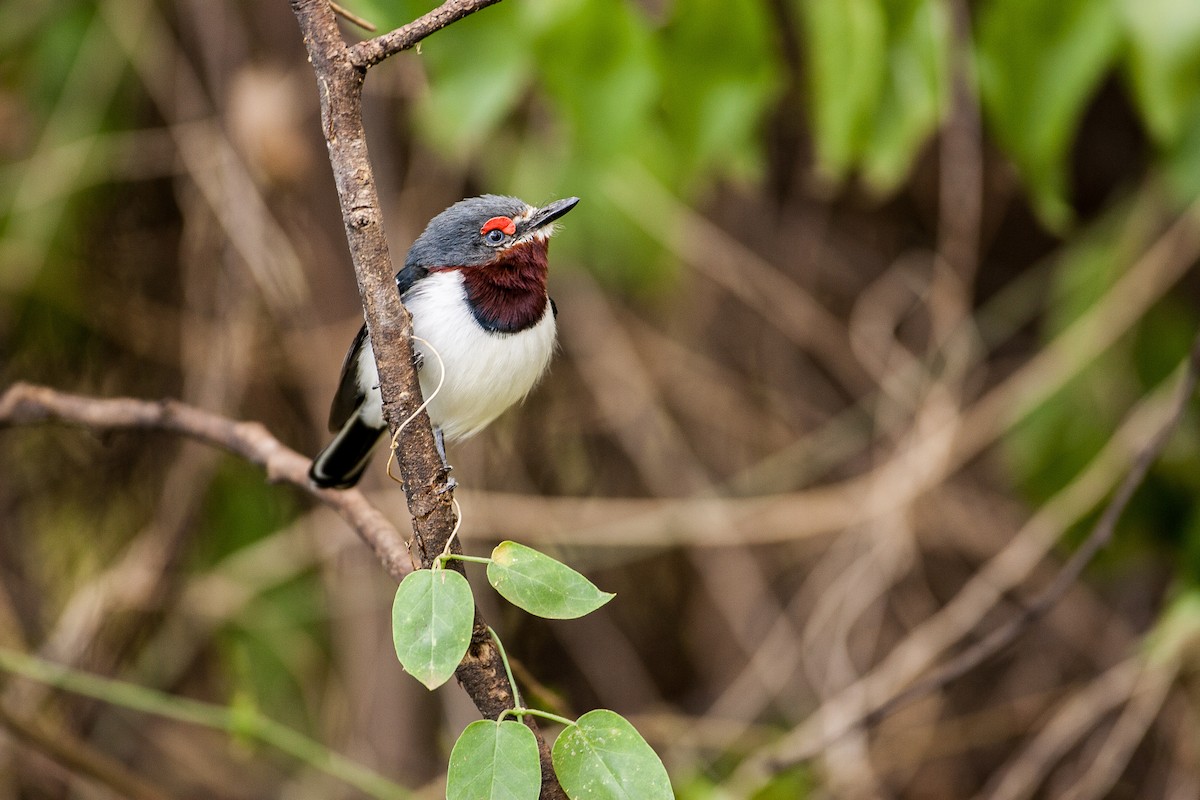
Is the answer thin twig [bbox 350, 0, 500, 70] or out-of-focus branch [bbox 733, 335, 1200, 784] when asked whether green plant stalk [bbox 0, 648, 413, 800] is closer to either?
out-of-focus branch [bbox 733, 335, 1200, 784]

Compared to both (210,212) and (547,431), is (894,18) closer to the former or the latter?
(547,431)

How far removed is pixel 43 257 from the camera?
415 cm

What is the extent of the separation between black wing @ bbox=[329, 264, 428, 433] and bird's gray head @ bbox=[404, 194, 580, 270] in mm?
110

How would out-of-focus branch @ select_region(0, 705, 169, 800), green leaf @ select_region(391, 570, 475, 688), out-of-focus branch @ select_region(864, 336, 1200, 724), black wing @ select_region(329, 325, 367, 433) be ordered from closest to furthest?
green leaf @ select_region(391, 570, 475, 688) → out-of-focus branch @ select_region(864, 336, 1200, 724) → out-of-focus branch @ select_region(0, 705, 169, 800) → black wing @ select_region(329, 325, 367, 433)

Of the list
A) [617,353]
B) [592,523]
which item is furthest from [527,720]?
[617,353]

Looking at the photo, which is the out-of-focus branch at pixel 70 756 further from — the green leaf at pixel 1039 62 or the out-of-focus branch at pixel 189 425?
the green leaf at pixel 1039 62

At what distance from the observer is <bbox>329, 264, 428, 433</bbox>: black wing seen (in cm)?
257

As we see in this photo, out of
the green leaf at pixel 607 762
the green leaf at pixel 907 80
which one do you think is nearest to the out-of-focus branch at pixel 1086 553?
the green leaf at pixel 907 80

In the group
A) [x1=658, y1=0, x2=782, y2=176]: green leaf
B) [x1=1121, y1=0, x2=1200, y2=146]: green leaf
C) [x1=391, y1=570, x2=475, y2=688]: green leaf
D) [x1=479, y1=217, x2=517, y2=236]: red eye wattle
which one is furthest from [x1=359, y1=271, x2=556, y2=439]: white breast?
[x1=1121, y1=0, x2=1200, y2=146]: green leaf

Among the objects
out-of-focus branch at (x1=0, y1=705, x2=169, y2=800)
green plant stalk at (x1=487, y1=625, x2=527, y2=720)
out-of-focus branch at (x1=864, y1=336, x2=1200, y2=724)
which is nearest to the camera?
green plant stalk at (x1=487, y1=625, x2=527, y2=720)

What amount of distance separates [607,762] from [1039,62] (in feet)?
6.17

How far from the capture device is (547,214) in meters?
2.39

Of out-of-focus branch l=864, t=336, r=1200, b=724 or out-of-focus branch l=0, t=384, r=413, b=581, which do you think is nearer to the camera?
out-of-focus branch l=0, t=384, r=413, b=581

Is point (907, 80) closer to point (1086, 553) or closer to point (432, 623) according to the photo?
point (1086, 553)
